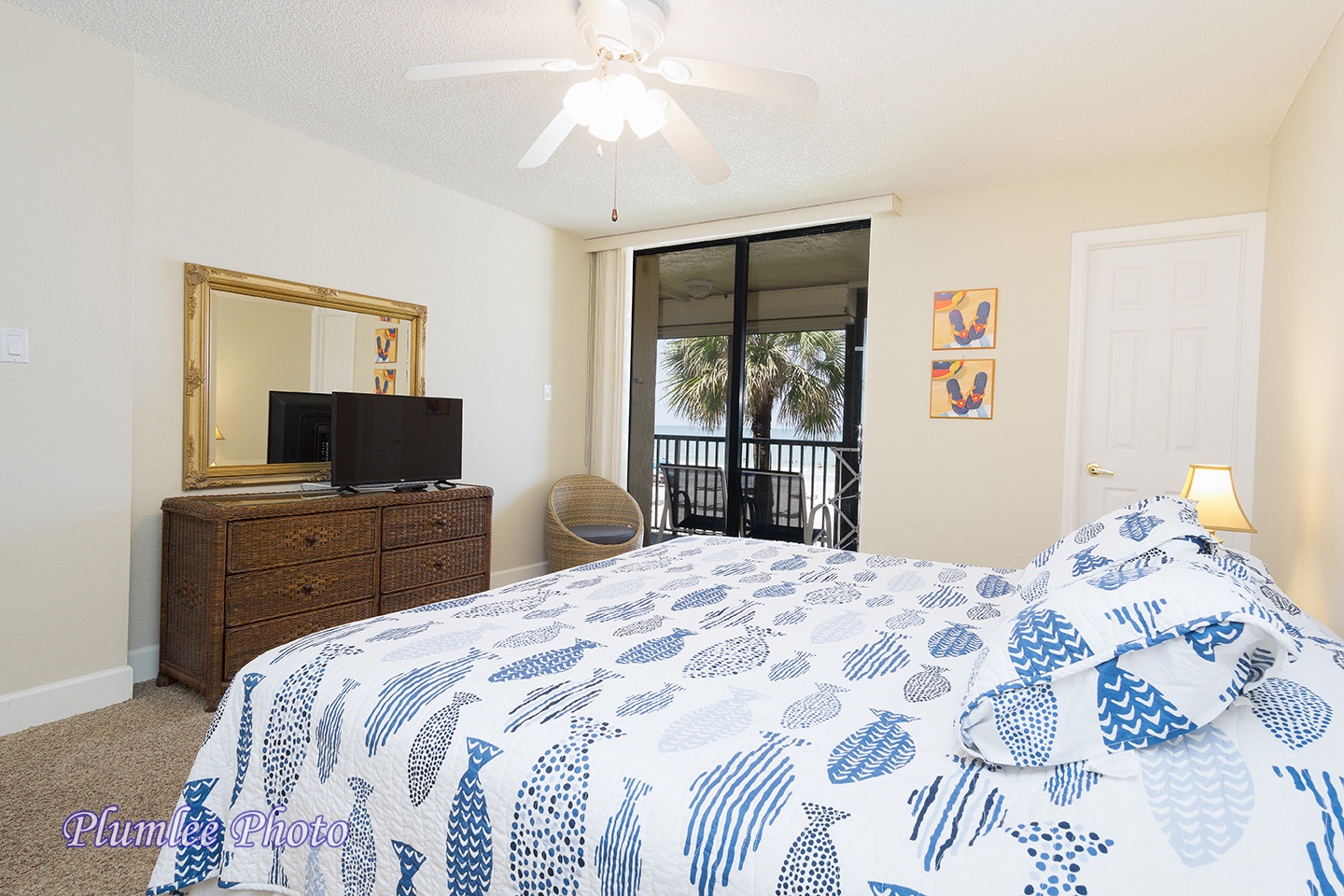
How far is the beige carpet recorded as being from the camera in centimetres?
172

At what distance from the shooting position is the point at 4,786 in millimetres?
2084

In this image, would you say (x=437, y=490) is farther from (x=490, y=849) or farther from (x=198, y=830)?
(x=490, y=849)

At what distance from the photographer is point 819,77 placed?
2.72m

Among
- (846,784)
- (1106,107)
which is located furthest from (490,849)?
(1106,107)

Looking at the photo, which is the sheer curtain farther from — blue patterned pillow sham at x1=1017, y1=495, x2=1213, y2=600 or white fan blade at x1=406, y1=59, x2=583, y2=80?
blue patterned pillow sham at x1=1017, y1=495, x2=1213, y2=600

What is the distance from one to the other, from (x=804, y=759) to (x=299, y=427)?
319 cm

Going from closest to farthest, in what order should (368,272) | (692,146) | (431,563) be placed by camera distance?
1. (692,146)
2. (431,563)
3. (368,272)

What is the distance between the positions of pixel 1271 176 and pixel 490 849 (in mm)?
4057

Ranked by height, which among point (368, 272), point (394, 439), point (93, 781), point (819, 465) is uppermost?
point (368, 272)

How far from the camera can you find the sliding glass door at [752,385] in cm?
455

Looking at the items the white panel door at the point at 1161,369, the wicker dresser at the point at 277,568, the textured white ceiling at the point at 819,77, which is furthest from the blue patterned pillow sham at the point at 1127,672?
the white panel door at the point at 1161,369

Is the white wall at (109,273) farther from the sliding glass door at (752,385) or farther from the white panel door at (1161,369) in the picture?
the white panel door at (1161,369)

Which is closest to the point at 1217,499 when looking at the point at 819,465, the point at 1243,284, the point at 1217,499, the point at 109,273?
the point at 1217,499

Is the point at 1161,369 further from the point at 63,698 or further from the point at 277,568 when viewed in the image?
the point at 63,698
